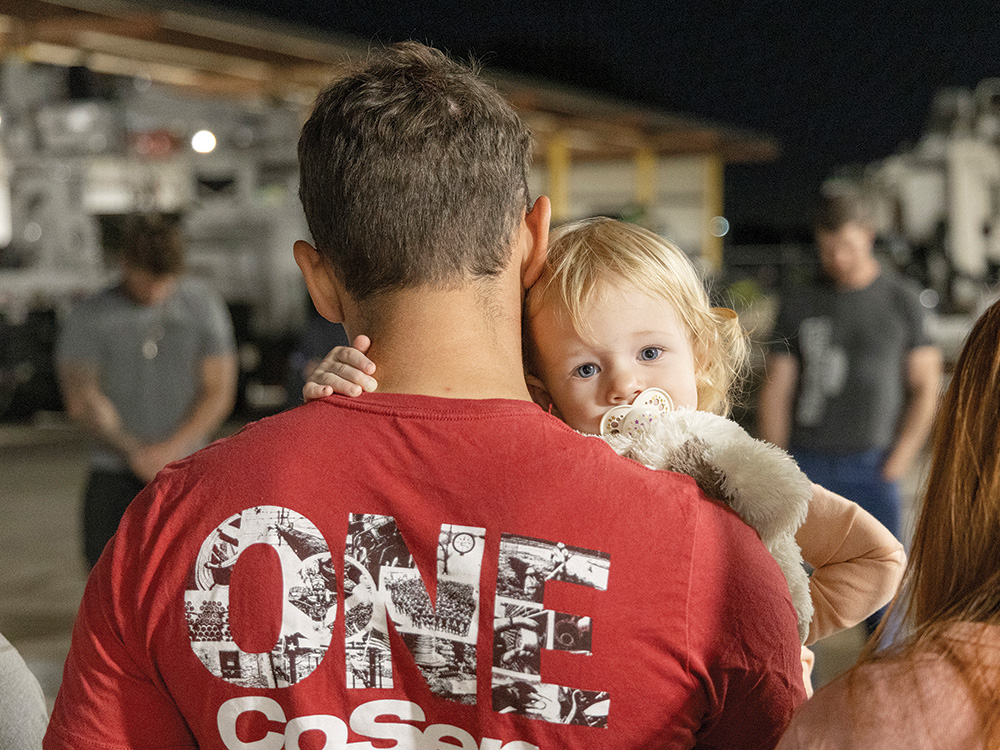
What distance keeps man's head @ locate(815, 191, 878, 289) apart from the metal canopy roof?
3282mm

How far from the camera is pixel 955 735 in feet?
2.79

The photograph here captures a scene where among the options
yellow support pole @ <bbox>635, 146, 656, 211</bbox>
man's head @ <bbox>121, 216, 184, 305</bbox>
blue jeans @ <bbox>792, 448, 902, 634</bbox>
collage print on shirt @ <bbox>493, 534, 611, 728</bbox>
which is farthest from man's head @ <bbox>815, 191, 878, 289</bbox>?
yellow support pole @ <bbox>635, 146, 656, 211</bbox>

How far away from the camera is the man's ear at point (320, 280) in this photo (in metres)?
1.14

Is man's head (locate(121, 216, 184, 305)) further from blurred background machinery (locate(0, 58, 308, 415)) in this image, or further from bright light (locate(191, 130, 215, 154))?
bright light (locate(191, 130, 215, 154))

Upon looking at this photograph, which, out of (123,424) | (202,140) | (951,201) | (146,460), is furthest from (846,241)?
(202,140)

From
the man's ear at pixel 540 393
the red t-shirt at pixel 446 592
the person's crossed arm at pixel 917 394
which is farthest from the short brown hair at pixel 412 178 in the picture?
the person's crossed arm at pixel 917 394

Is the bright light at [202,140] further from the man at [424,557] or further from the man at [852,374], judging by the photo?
the man at [424,557]

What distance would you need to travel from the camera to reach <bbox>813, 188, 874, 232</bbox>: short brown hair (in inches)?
158

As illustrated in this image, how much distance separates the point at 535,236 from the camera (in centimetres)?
119

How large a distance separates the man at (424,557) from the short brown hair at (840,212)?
324cm

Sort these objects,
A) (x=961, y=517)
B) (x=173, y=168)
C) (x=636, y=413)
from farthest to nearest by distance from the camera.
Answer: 1. (x=173, y=168)
2. (x=636, y=413)
3. (x=961, y=517)

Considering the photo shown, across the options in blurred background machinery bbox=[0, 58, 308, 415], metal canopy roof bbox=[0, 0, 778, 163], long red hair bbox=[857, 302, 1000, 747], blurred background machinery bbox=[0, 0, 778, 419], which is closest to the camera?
long red hair bbox=[857, 302, 1000, 747]

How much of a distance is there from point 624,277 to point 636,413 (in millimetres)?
245

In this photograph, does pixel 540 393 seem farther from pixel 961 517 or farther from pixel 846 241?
pixel 846 241
